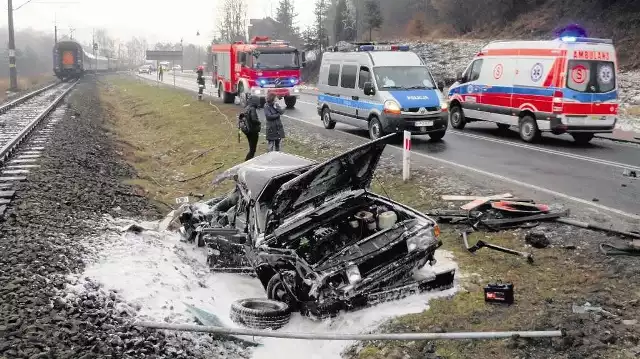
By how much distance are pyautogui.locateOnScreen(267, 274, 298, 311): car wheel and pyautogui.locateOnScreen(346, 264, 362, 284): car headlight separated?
699 millimetres

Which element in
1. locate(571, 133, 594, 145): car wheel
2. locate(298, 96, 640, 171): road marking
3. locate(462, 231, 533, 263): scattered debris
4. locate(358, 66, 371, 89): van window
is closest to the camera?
locate(462, 231, 533, 263): scattered debris

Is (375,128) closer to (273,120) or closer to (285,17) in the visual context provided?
(273,120)

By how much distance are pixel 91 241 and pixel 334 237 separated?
3.48 metres

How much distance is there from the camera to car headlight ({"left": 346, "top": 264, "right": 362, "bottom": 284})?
236 inches

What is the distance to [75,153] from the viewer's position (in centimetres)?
1552

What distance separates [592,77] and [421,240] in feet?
36.9

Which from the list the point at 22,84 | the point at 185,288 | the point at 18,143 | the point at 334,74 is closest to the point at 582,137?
the point at 334,74

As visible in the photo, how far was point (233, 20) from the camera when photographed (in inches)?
3297

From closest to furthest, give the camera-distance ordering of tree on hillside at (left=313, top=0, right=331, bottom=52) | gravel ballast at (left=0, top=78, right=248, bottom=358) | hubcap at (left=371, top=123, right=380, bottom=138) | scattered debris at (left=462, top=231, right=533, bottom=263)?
gravel ballast at (left=0, top=78, right=248, bottom=358), scattered debris at (left=462, top=231, right=533, bottom=263), hubcap at (left=371, top=123, right=380, bottom=138), tree on hillside at (left=313, top=0, right=331, bottom=52)

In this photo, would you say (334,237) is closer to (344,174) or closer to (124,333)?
(344,174)

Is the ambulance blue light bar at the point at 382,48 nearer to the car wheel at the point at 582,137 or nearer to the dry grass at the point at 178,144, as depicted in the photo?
the dry grass at the point at 178,144

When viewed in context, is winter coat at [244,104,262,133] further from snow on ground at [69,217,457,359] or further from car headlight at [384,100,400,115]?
snow on ground at [69,217,457,359]

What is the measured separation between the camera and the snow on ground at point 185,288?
580 cm

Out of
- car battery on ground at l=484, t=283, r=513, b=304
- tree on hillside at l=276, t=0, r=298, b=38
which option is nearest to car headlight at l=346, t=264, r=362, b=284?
car battery on ground at l=484, t=283, r=513, b=304
